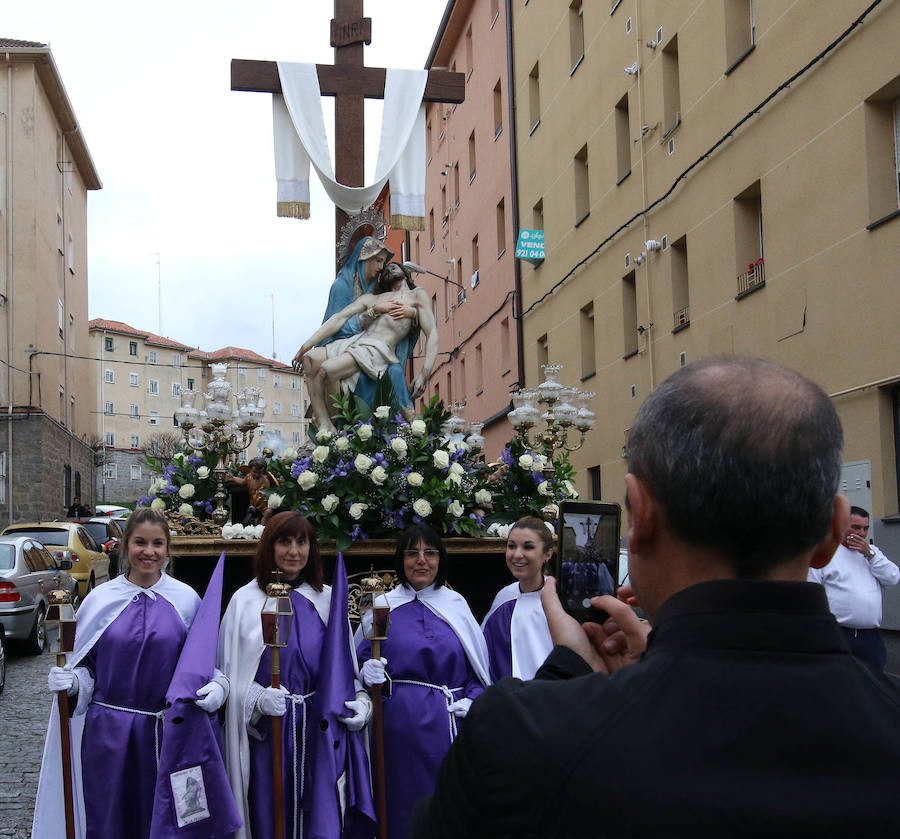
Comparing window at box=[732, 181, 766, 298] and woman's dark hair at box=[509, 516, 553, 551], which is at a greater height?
window at box=[732, 181, 766, 298]

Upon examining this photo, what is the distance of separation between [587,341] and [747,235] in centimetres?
637

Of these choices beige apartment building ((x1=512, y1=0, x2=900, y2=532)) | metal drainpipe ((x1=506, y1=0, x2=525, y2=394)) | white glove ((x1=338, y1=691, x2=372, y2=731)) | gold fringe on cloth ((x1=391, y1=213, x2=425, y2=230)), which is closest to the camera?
white glove ((x1=338, y1=691, x2=372, y2=731))

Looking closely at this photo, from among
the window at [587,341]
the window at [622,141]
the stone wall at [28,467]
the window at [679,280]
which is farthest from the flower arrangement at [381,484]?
the stone wall at [28,467]

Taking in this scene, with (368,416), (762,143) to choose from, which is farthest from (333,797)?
(762,143)

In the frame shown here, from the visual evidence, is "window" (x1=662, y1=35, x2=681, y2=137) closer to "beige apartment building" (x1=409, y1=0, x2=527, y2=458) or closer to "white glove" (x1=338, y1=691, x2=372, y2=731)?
"beige apartment building" (x1=409, y1=0, x2=527, y2=458)

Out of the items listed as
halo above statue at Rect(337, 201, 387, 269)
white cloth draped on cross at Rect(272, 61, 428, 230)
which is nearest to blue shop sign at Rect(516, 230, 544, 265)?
white cloth draped on cross at Rect(272, 61, 428, 230)

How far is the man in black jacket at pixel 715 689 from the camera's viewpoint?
111cm

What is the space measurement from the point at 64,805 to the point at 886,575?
5131 millimetres

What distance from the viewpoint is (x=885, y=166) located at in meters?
10.6

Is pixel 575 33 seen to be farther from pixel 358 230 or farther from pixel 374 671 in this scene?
pixel 374 671

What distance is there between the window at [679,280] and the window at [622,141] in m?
2.45

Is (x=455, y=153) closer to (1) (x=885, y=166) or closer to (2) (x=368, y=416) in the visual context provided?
(1) (x=885, y=166)

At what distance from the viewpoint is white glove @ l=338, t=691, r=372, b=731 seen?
4.65 metres

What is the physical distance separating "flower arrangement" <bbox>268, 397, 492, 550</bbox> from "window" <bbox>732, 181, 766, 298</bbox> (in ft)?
25.7
